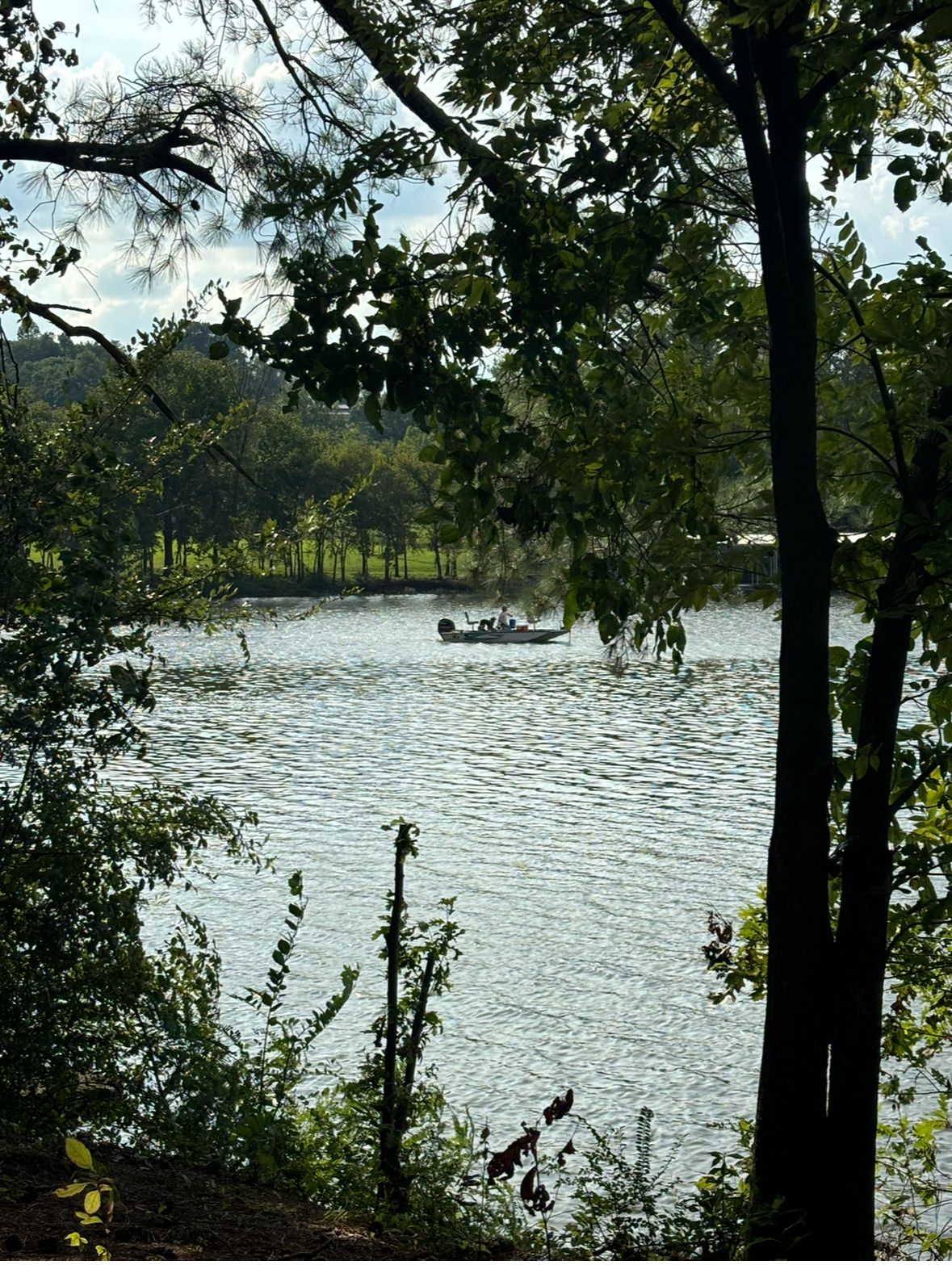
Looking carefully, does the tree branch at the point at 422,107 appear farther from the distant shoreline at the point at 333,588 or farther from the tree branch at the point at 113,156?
the distant shoreline at the point at 333,588

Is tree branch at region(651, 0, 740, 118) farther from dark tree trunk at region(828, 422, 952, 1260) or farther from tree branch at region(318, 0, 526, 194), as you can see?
dark tree trunk at region(828, 422, 952, 1260)

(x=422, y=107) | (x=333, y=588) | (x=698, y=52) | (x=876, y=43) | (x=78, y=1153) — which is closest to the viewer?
(x=78, y=1153)

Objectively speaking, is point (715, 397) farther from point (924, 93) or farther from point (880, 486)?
point (924, 93)

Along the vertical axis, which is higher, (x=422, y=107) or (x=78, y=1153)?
(x=422, y=107)

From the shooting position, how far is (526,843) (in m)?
18.0

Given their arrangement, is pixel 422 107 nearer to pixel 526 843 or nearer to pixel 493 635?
pixel 526 843

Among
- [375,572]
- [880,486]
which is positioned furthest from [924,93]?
[375,572]

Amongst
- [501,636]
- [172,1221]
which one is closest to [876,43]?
[172,1221]

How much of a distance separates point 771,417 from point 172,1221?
359cm

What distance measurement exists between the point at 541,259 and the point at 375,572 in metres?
67.3

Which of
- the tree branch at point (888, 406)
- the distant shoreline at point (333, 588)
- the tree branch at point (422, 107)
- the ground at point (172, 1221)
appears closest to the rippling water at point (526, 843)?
the ground at point (172, 1221)

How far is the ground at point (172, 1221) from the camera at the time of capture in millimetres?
3865

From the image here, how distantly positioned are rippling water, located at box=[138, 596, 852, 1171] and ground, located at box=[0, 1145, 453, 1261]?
4.24 meters

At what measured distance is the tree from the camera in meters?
4.59
